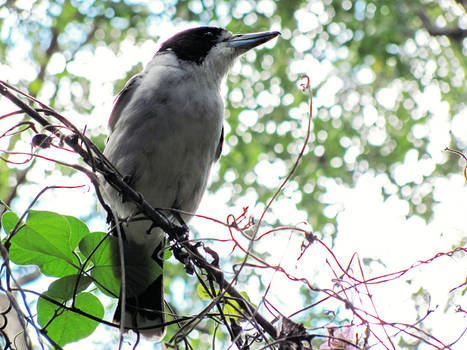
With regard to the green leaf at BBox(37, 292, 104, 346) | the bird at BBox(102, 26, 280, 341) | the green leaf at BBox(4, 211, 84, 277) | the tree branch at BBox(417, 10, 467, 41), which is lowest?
the green leaf at BBox(37, 292, 104, 346)

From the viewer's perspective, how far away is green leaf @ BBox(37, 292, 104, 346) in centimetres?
155

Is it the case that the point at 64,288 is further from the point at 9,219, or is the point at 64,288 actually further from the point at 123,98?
the point at 123,98

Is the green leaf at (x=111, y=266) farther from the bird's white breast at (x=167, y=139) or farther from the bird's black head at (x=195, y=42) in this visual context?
the bird's black head at (x=195, y=42)

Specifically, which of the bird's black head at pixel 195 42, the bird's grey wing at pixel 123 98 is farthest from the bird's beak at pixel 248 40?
the bird's grey wing at pixel 123 98

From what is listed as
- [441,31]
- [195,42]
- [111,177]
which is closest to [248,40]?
[195,42]

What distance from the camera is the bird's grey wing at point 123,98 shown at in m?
2.66

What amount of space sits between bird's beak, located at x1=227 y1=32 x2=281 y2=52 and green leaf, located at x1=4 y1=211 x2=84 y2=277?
1.68 m

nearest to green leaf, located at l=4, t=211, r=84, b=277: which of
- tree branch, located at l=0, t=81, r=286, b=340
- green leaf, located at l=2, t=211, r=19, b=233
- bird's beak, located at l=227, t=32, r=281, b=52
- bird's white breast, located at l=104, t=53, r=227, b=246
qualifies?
green leaf, located at l=2, t=211, r=19, b=233

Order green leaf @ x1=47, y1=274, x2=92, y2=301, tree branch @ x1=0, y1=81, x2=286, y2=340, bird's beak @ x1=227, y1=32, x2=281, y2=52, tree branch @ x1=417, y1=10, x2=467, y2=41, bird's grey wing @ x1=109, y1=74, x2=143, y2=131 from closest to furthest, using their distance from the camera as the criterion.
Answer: tree branch @ x1=0, y1=81, x2=286, y2=340, green leaf @ x1=47, y1=274, x2=92, y2=301, bird's grey wing @ x1=109, y1=74, x2=143, y2=131, bird's beak @ x1=227, y1=32, x2=281, y2=52, tree branch @ x1=417, y1=10, x2=467, y2=41

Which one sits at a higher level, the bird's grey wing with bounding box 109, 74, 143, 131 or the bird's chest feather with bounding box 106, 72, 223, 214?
the bird's grey wing with bounding box 109, 74, 143, 131

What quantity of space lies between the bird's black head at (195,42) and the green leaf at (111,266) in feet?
4.69

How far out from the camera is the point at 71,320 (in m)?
1.58

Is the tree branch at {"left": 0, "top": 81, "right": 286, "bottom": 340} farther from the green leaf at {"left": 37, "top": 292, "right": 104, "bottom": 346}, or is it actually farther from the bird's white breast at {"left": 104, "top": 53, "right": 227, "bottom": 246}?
the bird's white breast at {"left": 104, "top": 53, "right": 227, "bottom": 246}

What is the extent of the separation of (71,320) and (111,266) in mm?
181
